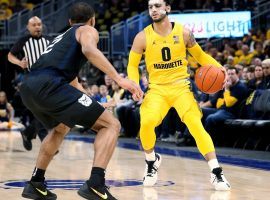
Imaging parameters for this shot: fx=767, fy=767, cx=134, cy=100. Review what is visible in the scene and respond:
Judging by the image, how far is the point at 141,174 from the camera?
874cm

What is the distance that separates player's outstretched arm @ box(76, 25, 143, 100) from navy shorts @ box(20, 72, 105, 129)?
0.31 m

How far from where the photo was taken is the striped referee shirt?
33.6ft

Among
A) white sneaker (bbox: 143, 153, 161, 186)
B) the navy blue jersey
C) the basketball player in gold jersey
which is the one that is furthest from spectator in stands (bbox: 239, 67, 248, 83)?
the navy blue jersey

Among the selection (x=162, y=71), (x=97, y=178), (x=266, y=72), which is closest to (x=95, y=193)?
(x=97, y=178)

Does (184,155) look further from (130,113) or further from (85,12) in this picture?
(85,12)

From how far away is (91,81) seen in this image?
75.8ft

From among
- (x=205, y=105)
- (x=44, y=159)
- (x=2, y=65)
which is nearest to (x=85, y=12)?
(x=44, y=159)

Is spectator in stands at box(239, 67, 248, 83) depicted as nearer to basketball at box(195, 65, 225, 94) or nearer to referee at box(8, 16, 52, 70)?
referee at box(8, 16, 52, 70)

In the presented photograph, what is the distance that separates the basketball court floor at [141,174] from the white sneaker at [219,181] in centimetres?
7

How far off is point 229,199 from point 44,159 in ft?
5.34

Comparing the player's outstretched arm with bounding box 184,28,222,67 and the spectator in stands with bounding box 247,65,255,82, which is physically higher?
the player's outstretched arm with bounding box 184,28,222,67

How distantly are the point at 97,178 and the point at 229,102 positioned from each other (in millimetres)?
6881

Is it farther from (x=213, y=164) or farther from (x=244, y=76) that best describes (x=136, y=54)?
(x=244, y=76)

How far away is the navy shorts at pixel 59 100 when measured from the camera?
19.5ft
